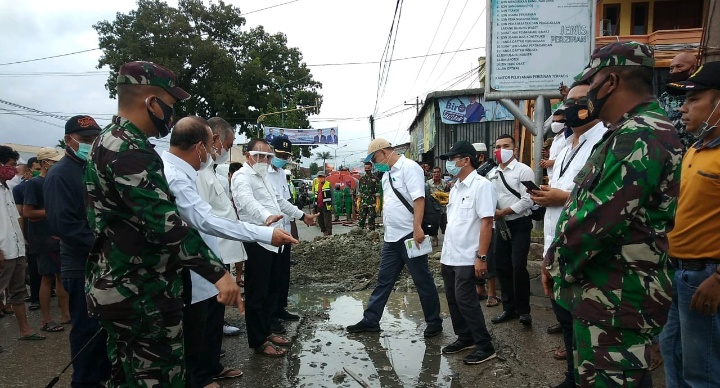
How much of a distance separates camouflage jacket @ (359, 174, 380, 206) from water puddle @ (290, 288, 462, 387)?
7.71 metres

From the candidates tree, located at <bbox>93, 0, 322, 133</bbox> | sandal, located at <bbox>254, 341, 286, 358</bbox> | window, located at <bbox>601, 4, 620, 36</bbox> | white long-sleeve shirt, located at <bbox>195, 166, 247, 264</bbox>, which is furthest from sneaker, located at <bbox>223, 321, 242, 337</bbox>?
tree, located at <bbox>93, 0, 322, 133</bbox>

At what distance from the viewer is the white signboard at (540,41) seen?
615 centimetres

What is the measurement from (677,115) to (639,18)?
778 inches

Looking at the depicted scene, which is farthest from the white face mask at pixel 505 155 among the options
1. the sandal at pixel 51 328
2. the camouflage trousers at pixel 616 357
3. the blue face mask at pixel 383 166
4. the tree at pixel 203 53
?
the tree at pixel 203 53

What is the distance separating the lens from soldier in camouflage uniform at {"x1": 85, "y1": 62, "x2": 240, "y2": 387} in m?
2.17

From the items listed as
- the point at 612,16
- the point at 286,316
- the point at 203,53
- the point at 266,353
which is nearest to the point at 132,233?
the point at 266,353

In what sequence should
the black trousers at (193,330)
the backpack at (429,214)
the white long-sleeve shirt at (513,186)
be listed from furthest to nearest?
the white long-sleeve shirt at (513,186), the backpack at (429,214), the black trousers at (193,330)

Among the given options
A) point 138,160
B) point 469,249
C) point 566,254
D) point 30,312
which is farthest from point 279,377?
point 30,312

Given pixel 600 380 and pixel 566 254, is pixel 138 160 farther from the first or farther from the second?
pixel 600 380

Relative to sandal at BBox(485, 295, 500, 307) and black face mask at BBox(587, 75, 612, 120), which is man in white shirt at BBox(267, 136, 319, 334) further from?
black face mask at BBox(587, 75, 612, 120)

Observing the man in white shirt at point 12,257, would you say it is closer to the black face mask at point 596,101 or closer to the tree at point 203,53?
the black face mask at point 596,101

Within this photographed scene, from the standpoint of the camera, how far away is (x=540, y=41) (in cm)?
620

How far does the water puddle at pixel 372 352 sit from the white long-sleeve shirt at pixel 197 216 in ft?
4.13

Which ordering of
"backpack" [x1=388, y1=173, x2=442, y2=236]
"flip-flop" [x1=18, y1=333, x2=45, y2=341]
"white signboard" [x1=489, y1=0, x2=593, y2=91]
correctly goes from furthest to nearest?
"white signboard" [x1=489, y1=0, x2=593, y2=91] → "flip-flop" [x1=18, y1=333, x2=45, y2=341] → "backpack" [x1=388, y1=173, x2=442, y2=236]
